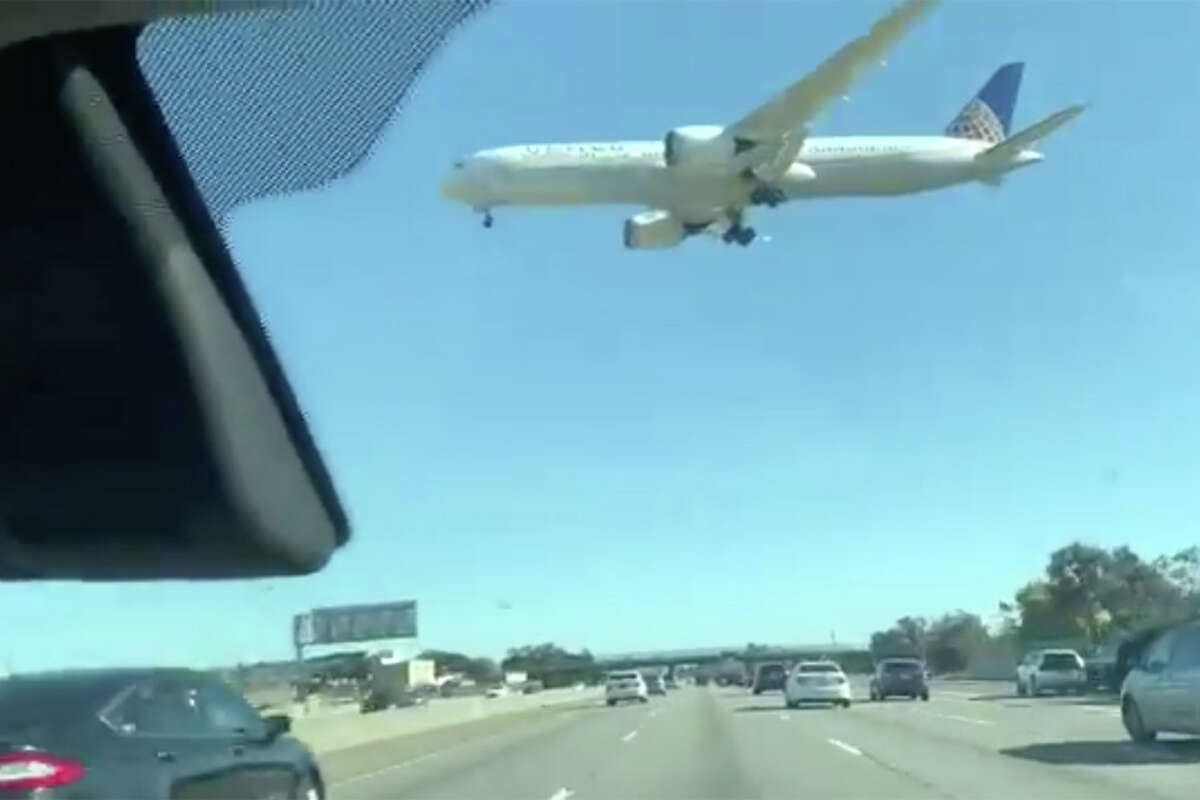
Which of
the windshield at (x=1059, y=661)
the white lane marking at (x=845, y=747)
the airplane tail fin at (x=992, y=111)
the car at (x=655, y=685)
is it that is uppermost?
the airplane tail fin at (x=992, y=111)

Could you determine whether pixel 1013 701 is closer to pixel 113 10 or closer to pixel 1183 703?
pixel 1183 703

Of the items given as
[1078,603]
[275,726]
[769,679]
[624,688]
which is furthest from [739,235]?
[1078,603]

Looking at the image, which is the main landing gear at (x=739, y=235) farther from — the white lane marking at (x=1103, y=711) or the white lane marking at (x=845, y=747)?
the white lane marking at (x=1103, y=711)

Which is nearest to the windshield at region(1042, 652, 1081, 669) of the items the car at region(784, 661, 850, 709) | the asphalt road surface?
the car at region(784, 661, 850, 709)

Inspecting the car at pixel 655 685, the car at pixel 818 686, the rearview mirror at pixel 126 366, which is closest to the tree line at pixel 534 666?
the car at pixel 655 685

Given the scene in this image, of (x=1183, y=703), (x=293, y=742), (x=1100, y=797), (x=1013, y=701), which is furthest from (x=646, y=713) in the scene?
(x=293, y=742)

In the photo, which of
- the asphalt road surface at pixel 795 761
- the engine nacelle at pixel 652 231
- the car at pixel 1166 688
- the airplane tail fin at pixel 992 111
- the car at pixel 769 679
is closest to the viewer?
the asphalt road surface at pixel 795 761

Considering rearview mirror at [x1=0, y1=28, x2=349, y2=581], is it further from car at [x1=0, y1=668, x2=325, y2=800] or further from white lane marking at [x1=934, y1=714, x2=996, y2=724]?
white lane marking at [x1=934, y1=714, x2=996, y2=724]
